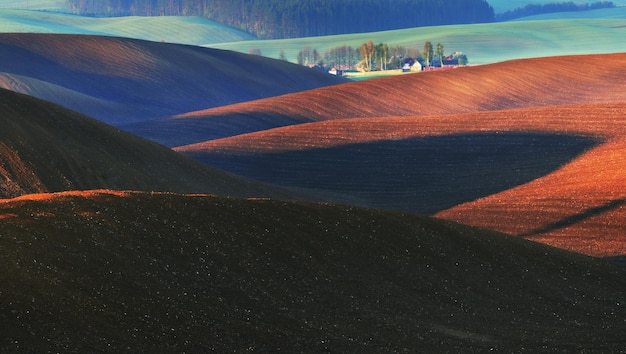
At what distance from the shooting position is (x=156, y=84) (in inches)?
4833

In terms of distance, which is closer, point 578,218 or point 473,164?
point 578,218

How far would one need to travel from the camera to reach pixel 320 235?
93.0 ft

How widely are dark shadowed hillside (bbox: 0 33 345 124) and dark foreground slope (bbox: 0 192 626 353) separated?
247 ft

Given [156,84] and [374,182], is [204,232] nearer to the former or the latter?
[374,182]

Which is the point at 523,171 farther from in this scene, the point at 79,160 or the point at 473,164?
the point at 79,160

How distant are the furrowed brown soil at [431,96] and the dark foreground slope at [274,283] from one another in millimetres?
52903

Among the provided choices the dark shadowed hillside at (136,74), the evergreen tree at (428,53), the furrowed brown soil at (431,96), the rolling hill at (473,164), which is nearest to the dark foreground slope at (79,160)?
the rolling hill at (473,164)

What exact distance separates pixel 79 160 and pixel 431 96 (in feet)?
200

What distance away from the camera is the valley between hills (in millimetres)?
20766

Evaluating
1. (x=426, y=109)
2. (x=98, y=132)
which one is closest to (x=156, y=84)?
(x=426, y=109)

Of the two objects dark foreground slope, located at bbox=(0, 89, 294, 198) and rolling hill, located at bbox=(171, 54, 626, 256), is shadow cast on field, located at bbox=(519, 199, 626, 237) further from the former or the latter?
dark foreground slope, located at bbox=(0, 89, 294, 198)

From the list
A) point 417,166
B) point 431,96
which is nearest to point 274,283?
point 417,166

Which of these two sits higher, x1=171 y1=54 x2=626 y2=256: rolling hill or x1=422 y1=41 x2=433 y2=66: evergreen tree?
x1=171 y1=54 x2=626 y2=256: rolling hill

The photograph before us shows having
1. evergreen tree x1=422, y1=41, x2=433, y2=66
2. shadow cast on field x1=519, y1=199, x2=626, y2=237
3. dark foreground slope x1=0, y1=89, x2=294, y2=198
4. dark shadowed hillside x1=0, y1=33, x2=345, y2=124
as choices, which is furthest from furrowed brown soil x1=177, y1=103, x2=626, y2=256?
evergreen tree x1=422, y1=41, x2=433, y2=66
